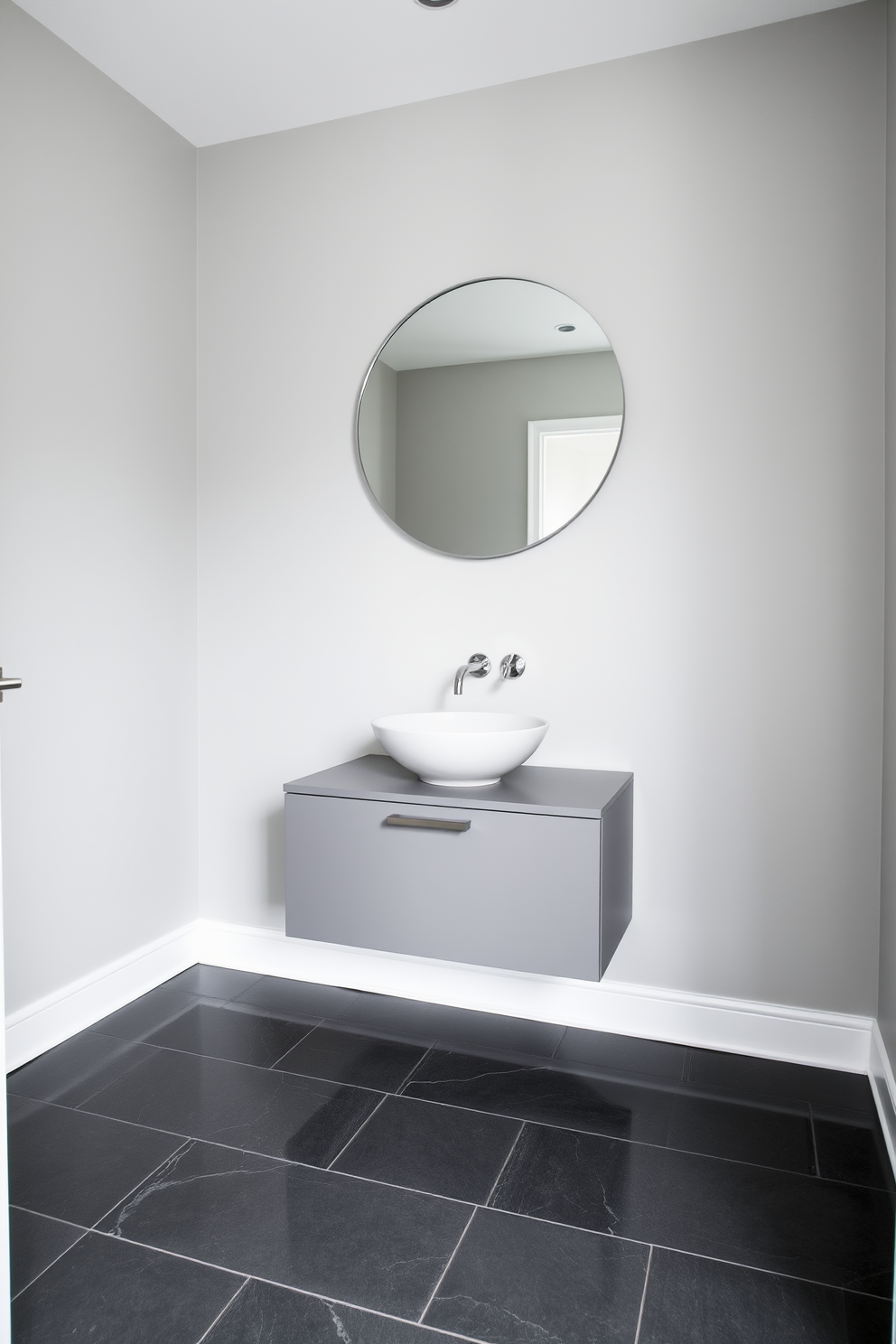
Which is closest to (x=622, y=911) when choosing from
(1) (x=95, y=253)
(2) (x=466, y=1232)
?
(2) (x=466, y=1232)

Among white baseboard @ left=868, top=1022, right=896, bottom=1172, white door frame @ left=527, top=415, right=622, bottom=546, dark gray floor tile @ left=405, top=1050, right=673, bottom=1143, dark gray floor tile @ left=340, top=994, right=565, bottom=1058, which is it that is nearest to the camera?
white baseboard @ left=868, top=1022, right=896, bottom=1172

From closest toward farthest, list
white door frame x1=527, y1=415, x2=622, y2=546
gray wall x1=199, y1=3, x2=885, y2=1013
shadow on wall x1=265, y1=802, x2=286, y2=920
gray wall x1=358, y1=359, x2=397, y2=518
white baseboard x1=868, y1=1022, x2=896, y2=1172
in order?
white baseboard x1=868, y1=1022, x2=896, y2=1172
gray wall x1=199, y1=3, x2=885, y2=1013
white door frame x1=527, y1=415, x2=622, y2=546
gray wall x1=358, y1=359, x2=397, y2=518
shadow on wall x1=265, y1=802, x2=286, y2=920

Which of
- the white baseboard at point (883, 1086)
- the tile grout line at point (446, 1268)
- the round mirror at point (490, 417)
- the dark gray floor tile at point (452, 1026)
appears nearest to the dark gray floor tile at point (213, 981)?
the dark gray floor tile at point (452, 1026)

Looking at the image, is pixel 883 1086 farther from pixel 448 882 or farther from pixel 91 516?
pixel 91 516

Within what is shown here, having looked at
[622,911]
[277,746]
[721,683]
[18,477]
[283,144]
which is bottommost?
[622,911]

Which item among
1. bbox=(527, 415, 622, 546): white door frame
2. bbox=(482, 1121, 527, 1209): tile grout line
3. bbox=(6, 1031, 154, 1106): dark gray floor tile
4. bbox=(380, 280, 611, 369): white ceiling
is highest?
bbox=(380, 280, 611, 369): white ceiling

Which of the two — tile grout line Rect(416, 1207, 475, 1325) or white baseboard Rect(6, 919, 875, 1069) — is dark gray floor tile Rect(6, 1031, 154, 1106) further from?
tile grout line Rect(416, 1207, 475, 1325)

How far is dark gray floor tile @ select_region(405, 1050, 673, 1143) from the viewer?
6.36 feet

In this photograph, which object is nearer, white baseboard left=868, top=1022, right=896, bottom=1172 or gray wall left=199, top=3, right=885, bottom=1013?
white baseboard left=868, top=1022, right=896, bottom=1172

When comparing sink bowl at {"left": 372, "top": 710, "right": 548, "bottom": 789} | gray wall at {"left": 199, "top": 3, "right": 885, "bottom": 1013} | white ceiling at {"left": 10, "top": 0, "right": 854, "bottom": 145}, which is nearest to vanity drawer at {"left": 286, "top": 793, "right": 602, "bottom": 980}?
sink bowl at {"left": 372, "top": 710, "right": 548, "bottom": 789}

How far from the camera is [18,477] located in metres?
2.15

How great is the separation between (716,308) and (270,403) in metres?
1.31

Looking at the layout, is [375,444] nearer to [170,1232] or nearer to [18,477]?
[18,477]

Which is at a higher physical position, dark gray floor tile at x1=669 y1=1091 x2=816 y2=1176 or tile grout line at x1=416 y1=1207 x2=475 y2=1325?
dark gray floor tile at x1=669 y1=1091 x2=816 y2=1176
